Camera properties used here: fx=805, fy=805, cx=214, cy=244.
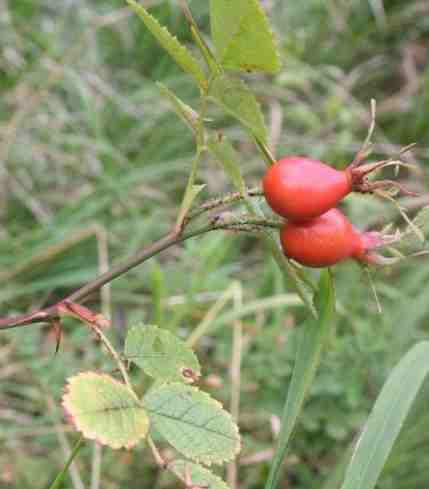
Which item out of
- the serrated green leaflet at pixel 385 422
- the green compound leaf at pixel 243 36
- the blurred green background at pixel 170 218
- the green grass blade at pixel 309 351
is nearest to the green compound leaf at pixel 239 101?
the green compound leaf at pixel 243 36

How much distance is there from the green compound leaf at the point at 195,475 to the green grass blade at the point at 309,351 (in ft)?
0.34

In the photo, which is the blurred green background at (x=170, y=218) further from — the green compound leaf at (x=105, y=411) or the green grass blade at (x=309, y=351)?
the green compound leaf at (x=105, y=411)

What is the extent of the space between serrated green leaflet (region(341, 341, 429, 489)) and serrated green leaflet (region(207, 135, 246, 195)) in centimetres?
37

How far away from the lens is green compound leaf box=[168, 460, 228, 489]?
59cm

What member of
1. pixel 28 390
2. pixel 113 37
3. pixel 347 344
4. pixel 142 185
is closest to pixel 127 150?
pixel 142 185

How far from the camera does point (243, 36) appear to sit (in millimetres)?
513

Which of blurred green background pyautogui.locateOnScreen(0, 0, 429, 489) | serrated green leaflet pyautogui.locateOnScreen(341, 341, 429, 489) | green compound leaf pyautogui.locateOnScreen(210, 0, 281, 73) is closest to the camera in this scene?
green compound leaf pyautogui.locateOnScreen(210, 0, 281, 73)

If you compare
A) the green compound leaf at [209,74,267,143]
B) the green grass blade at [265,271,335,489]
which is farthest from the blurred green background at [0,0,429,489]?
the green compound leaf at [209,74,267,143]

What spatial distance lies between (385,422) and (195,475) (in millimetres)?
316

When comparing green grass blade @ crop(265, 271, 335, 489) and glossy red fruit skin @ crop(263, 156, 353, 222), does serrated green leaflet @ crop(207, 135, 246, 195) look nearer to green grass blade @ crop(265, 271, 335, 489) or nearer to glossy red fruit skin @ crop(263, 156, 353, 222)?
glossy red fruit skin @ crop(263, 156, 353, 222)

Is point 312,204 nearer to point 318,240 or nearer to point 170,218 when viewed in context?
point 318,240

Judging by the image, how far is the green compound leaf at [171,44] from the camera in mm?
529

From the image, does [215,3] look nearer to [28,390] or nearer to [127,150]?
[28,390]

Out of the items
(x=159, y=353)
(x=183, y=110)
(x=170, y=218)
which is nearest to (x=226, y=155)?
(x=183, y=110)
